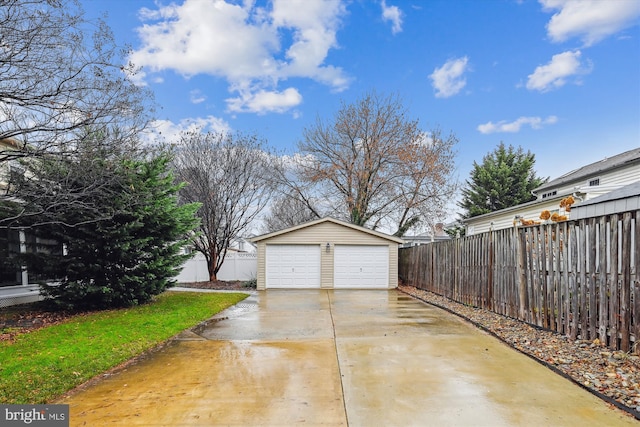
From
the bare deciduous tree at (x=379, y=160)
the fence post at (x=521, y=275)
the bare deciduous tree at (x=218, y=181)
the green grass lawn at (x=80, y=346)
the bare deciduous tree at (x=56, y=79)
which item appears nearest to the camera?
the green grass lawn at (x=80, y=346)

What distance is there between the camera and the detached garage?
604 inches

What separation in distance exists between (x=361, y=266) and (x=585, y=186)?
10.7 m

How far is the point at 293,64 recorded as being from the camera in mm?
15586

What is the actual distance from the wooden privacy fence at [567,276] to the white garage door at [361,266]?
6.10 meters

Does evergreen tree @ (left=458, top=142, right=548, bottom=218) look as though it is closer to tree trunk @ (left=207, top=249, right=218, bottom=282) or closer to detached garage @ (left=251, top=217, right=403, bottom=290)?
detached garage @ (left=251, top=217, right=403, bottom=290)

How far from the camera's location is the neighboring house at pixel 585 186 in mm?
14500

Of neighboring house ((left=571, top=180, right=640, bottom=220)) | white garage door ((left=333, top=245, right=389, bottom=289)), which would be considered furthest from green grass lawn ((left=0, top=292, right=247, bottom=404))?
neighboring house ((left=571, top=180, right=640, bottom=220))

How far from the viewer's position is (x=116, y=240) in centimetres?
910

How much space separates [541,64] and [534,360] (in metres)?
12.4

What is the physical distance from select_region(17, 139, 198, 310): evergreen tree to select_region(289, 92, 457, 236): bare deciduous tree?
11.2 m

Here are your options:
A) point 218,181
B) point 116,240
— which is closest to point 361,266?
point 218,181

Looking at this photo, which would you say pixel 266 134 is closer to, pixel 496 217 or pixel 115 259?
pixel 115 259

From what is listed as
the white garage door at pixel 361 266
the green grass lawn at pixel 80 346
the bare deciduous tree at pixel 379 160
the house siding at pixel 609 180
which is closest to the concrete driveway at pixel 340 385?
the green grass lawn at pixel 80 346

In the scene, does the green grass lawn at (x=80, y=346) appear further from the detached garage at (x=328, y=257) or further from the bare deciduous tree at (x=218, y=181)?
the bare deciduous tree at (x=218, y=181)
